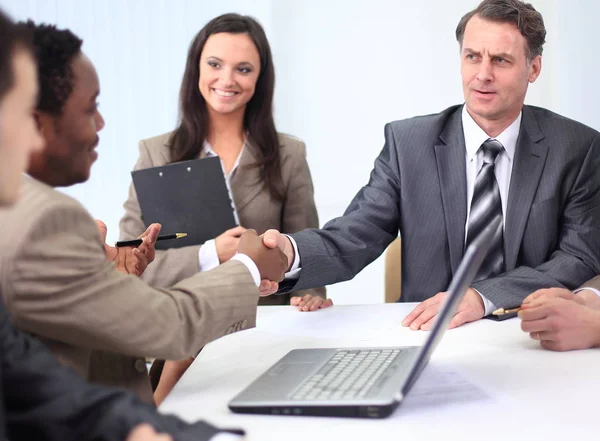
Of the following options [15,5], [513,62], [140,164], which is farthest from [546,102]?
[15,5]

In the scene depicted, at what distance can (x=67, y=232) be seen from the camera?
1129 mm

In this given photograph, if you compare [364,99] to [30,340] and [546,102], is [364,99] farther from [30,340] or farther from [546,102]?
[30,340]

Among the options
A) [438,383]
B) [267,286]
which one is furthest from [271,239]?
[438,383]

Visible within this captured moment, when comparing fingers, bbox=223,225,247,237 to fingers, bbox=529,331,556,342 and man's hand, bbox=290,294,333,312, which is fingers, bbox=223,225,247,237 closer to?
man's hand, bbox=290,294,333,312

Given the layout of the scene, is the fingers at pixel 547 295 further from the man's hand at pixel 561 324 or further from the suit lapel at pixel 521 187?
the suit lapel at pixel 521 187

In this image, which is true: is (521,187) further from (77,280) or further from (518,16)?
(77,280)

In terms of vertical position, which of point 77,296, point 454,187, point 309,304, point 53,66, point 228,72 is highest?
point 53,66

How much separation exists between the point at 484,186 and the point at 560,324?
847mm

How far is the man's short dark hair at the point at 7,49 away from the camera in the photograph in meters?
0.80

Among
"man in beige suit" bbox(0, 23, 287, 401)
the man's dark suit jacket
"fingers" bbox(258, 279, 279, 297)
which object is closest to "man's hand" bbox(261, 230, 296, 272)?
"fingers" bbox(258, 279, 279, 297)

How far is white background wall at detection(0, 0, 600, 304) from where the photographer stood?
4383 mm

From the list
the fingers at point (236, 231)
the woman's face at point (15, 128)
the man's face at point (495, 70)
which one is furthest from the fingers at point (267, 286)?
the woman's face at point (15, 128)

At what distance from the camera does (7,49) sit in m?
0.81

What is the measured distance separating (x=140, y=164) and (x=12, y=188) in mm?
2126
